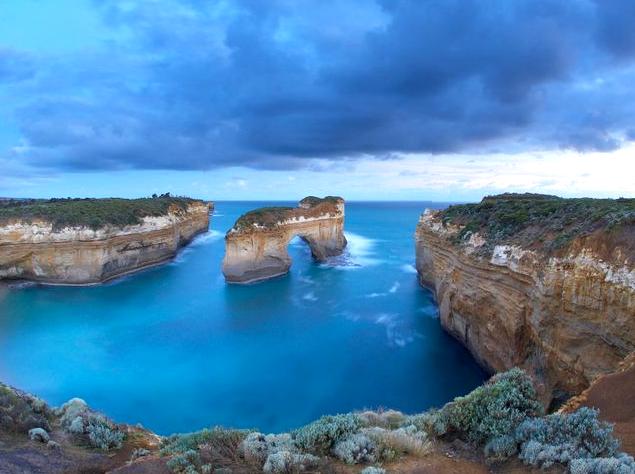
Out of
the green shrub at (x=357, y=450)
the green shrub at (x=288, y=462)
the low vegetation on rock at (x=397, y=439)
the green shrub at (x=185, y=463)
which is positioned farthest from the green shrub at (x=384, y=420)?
the green shrub at (x=185, y=463)

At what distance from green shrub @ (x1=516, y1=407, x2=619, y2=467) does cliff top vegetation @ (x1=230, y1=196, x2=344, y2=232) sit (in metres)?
26.4

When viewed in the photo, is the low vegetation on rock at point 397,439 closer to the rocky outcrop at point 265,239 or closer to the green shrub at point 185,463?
the green shrub at point 185,463

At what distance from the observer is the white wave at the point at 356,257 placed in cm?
3759

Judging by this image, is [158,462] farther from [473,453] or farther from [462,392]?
[462,392]

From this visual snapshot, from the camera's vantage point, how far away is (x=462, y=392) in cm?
1489

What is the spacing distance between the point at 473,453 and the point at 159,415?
37.1 feet

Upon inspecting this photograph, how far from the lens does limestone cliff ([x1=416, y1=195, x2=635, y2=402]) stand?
1019 cm

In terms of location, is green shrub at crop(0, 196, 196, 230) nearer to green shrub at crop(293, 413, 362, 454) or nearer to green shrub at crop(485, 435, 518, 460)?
green shrub at crop(293, 413, 362, 454)

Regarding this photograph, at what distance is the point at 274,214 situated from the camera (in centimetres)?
3316

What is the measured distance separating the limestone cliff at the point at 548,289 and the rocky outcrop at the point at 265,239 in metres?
16.0

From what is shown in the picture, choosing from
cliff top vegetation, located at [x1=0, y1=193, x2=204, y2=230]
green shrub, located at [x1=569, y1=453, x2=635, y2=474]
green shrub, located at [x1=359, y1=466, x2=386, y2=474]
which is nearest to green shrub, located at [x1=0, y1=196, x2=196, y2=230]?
cliff top vegetation, located at [x1=0, y1=193, x2=204, y2=230]

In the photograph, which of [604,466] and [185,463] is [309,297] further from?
[604,466]

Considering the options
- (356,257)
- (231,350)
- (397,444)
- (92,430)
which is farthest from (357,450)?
(356,257)

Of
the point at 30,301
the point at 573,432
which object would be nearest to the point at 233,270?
the point at 30,301
